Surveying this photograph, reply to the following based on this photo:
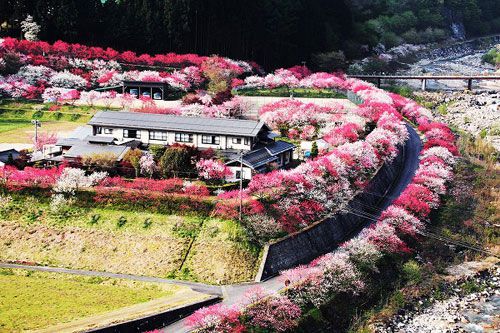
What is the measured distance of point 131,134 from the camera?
50562 millimetres

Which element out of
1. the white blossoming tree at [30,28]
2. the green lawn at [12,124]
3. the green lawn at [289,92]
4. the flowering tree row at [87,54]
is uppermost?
the white blossoming tree at [30,28]

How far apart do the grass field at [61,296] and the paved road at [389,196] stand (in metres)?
1.65

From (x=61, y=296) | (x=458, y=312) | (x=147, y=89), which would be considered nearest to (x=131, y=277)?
(x=61, y=296)

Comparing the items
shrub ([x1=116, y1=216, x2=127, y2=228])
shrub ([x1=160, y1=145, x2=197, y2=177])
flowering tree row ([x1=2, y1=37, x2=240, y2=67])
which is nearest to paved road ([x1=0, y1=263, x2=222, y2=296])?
shrub ([x1=116, y1=216, x2=127, y2=228])

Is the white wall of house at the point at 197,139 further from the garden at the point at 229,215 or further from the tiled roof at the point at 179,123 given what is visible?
the garden at the point at 229,215

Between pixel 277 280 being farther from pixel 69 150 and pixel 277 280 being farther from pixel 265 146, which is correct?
pixel 69 150

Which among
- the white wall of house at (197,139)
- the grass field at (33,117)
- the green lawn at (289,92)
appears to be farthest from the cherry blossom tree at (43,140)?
the green lawn at (289,92)

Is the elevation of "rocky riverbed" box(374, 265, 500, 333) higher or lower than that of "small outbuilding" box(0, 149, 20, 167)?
lower

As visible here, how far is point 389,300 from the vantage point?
37.8m

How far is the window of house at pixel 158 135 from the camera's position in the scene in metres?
50.2

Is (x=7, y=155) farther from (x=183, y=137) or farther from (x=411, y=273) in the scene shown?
(x=411, y=273)

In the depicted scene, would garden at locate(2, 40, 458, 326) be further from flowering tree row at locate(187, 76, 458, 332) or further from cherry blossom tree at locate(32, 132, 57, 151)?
cherry blossom tree at locate(32, 132, 57, 151)

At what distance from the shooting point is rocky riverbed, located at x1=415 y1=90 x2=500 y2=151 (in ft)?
245

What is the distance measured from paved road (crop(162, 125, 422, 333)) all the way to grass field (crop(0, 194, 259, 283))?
1077 mm
